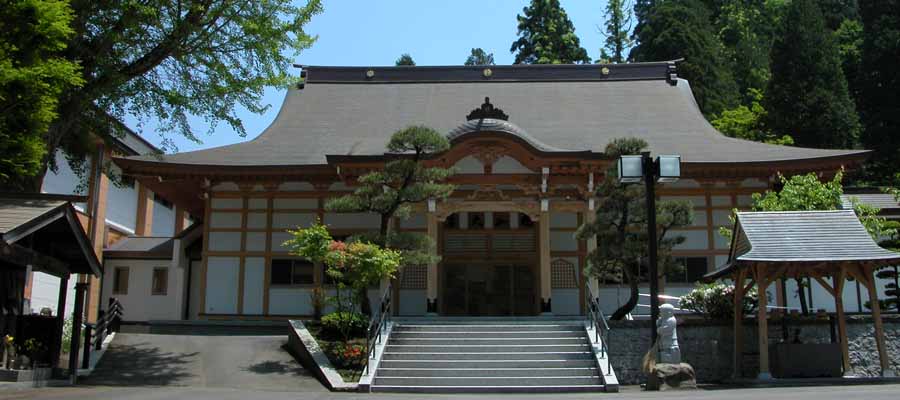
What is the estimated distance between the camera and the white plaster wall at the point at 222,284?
20.6 metres

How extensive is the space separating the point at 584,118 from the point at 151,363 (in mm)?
14761

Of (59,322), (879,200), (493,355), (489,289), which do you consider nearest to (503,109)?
(489,289)

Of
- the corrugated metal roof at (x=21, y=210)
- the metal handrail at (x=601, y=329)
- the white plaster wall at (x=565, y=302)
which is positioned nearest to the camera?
the corrugated metal roof at (x=21, y=210)

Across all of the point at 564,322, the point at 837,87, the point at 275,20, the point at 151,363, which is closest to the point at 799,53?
the point at 837,87

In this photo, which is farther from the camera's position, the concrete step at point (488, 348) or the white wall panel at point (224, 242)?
the white wall panel at point (224, 242)

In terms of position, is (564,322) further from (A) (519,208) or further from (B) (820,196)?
(B) (820,196)

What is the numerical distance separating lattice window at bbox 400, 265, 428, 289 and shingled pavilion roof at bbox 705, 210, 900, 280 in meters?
8.08

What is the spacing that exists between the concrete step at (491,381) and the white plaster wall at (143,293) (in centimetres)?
1146

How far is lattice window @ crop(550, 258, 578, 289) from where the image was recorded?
2036cm

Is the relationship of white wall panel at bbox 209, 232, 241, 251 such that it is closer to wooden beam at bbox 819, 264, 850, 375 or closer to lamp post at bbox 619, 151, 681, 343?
lamp post at bbox 619, 151, 681, 343

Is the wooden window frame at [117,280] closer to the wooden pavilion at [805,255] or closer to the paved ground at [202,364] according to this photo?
the paved ground at [202,364]

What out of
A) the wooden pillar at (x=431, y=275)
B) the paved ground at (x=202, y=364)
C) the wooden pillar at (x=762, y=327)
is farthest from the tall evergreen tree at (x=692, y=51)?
the paved ground at (x=202, y=364)

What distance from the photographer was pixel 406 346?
15.7m

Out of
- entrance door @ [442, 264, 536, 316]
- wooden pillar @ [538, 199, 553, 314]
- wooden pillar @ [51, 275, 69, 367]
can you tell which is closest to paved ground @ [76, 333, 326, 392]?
wooden pillar @ [51, 275, 69, 367]
